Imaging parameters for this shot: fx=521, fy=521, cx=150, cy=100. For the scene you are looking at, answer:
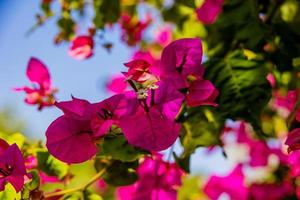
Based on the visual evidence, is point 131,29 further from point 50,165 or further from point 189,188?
point 189,188

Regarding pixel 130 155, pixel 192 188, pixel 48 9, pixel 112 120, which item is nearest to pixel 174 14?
pixel 48 9

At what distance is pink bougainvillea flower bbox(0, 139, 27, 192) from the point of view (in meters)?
0.57

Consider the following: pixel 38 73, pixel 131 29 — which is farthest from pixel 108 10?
pixel 38 73

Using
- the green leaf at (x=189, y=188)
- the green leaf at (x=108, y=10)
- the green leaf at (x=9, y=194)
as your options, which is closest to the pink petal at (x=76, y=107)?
the green leaf at (x=9, y=194)

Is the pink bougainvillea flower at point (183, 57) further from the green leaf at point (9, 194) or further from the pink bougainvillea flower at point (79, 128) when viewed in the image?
→ the green leaf at point (9, 194)

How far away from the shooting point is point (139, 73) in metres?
0.58

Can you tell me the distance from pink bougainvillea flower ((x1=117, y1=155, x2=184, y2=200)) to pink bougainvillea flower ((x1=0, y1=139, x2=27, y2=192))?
34 centimetres

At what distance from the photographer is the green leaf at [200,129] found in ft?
2.64

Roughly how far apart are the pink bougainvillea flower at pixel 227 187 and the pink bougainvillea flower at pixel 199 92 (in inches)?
27.1

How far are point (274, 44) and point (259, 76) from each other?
0.13 metres

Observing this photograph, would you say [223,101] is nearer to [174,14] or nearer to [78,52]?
[78,52]

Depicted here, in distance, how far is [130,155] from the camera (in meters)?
0.69

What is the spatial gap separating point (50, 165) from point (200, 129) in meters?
0.24

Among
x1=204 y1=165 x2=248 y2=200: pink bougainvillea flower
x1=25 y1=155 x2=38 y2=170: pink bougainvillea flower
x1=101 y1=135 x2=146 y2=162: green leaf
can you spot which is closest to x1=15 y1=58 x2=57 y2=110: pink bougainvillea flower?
x1=25 y1=155 x2=38 y2=170: pink bougainvillea flower
